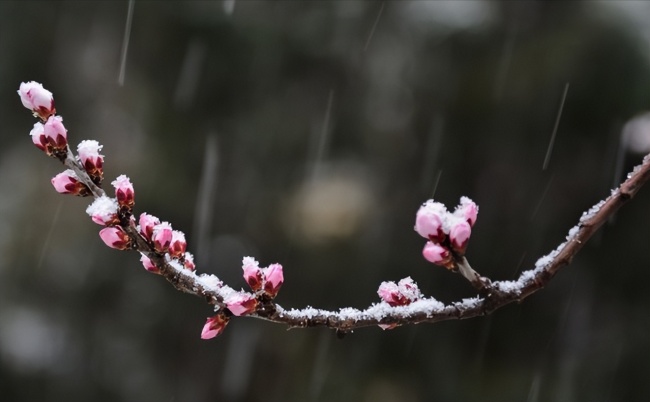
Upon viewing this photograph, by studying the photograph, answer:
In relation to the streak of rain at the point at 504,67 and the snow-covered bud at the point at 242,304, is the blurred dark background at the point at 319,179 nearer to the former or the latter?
the streak of rain at the point at 504,67

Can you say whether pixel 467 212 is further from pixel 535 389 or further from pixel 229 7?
pixel 229 7

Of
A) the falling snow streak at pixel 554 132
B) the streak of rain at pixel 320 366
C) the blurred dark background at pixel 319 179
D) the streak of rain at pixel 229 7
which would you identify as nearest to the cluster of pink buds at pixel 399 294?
the blurred dark background at pixel 319 179

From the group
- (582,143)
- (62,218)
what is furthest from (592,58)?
(62,218)

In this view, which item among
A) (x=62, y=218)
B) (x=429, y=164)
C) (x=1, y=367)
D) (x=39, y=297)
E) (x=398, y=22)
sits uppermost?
(x=398, y=22)

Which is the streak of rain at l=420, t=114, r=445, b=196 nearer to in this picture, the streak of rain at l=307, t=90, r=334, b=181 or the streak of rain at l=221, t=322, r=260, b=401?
the streak of rain at l=307, t=90, r=334, b=181

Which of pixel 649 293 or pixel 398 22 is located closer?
pixel 649 293

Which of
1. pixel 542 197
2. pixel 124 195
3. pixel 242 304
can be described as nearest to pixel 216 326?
pixel 242 304

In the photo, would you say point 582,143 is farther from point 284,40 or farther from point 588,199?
point 284,40

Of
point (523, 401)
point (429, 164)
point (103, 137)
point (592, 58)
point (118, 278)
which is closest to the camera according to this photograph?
point (523, 401)
